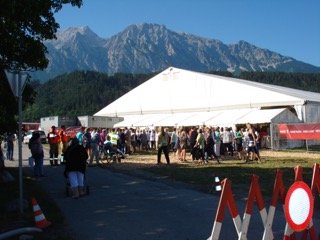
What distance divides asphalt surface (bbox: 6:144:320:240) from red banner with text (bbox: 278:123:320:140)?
15777mm

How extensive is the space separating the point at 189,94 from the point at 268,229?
35496 millimetres

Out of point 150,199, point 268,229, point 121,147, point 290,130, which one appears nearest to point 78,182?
point 150,199

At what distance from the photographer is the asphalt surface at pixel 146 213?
6.21 metres

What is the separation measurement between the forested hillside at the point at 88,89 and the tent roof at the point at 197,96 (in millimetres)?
72615

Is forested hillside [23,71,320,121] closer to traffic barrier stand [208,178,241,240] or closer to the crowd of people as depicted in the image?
the crowd of people

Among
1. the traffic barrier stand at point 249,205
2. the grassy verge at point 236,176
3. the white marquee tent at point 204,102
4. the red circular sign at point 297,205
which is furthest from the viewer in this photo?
the white marquee tent at point 204,102

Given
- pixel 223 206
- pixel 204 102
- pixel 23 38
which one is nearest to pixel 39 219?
pixel 223 206

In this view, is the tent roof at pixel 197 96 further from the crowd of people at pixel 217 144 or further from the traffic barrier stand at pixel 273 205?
the traffic barrier stand at pixel 273 205

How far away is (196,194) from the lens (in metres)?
9.72

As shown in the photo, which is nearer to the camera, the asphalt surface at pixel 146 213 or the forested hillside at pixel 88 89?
the asphalt surface at pixel 146 213

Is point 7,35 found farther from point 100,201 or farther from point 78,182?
point 100,201

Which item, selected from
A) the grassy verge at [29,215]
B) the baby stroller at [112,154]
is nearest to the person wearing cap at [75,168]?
the grassy verge at [29,215]

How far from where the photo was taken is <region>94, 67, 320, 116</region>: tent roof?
34500 mm

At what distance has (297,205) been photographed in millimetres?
4969
